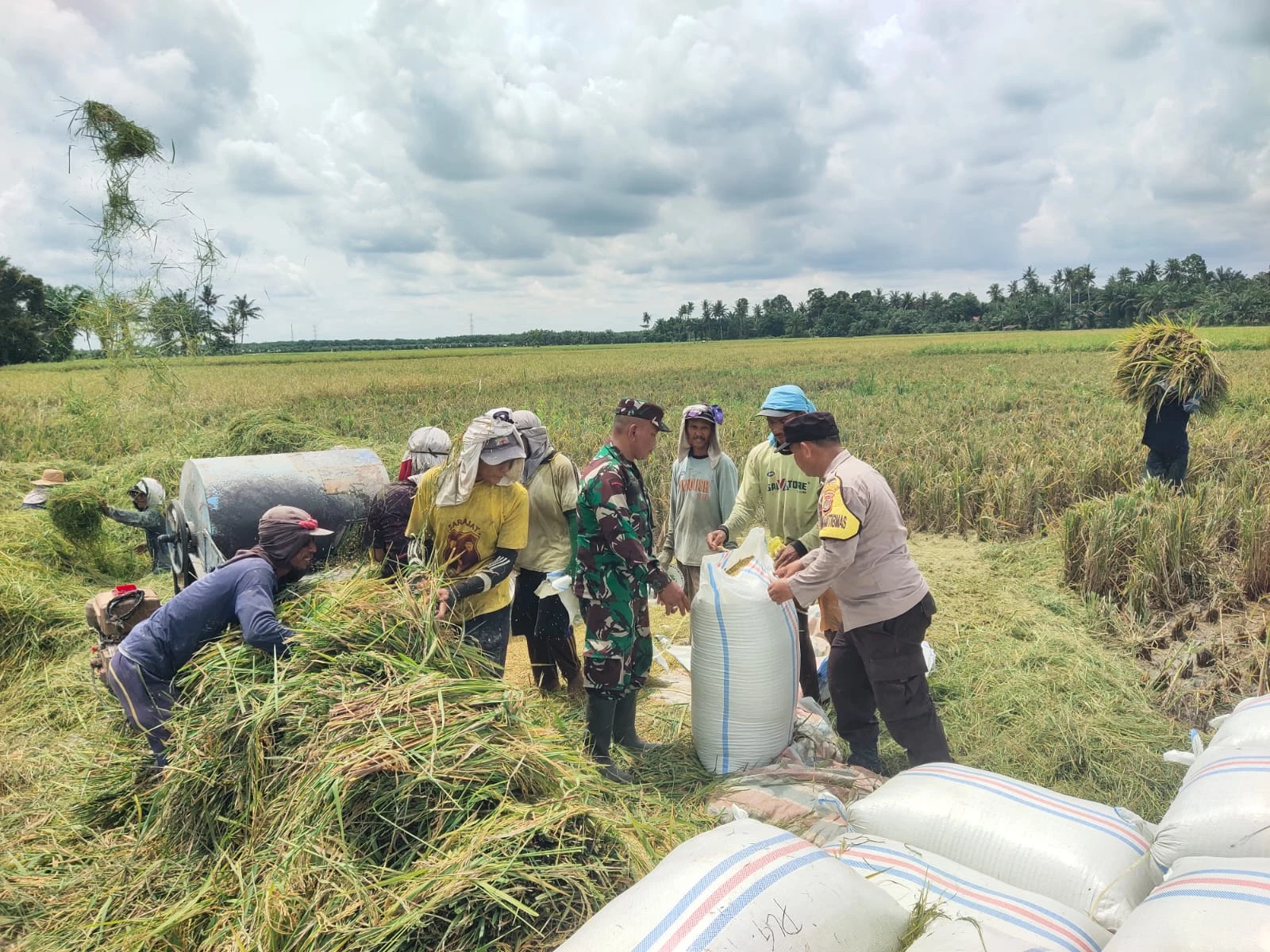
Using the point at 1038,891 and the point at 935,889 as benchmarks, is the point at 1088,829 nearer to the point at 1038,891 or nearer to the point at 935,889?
the point at 1038,891

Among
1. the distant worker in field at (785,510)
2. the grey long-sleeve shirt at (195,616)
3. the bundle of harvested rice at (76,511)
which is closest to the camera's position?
the grey long-sleeve shirt at (195,616)

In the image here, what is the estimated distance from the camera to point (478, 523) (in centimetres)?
331

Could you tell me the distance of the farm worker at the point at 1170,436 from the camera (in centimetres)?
654

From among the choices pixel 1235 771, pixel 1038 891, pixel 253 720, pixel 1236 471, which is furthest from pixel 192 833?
pixel 1236 471

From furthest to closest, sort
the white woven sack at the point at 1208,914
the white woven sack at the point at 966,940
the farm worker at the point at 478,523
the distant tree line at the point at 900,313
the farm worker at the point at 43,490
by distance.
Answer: the distant tree line at the point at 900,313 → the farm worker at the point at 43,490 → the farm worker at the point at 478,523 → the white woven sack at the point at 966,940 → the white woven sack at the point at 1208,914

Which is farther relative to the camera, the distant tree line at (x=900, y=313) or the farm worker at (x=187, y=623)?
the distant tree line at (x=900, y=313)

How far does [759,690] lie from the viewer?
11.1 feet

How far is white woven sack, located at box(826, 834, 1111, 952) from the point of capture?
5.83 ft

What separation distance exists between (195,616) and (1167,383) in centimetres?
767

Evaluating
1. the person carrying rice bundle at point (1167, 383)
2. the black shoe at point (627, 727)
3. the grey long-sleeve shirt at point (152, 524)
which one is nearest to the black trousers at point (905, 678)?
the black shoe at point (627, 727)

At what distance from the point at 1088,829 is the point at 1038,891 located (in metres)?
0.25

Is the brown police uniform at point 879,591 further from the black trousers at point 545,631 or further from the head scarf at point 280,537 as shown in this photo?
the head scarf at point 280,537

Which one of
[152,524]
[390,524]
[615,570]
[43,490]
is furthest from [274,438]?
[615,570]

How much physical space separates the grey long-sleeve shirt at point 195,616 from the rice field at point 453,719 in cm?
12
